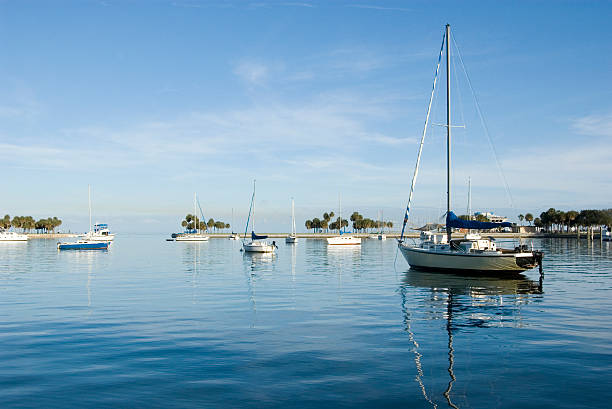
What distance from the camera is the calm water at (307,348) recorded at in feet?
42.4

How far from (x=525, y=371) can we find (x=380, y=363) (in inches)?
166

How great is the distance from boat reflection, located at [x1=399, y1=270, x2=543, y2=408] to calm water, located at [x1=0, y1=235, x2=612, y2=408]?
0.37 ft

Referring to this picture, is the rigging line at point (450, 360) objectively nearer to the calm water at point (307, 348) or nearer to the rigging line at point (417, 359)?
the calm water at point (307, 348)

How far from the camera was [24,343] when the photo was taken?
63.2 feet

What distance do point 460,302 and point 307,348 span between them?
49.6ft

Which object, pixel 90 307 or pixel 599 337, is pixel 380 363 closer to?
pixel 599 337

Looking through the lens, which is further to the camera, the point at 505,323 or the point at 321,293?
the point at 321,293

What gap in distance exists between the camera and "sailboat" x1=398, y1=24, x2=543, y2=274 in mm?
42719

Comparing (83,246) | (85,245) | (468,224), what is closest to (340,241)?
(85,245)

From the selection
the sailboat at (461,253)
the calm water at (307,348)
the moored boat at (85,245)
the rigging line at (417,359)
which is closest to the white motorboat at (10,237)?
the moored boat at (85,245)

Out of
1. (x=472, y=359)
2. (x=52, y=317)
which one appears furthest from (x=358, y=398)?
(x=52, y=317)

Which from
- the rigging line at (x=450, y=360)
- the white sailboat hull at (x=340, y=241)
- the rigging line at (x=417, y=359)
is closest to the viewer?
the rigging line at (x=450, y=360)

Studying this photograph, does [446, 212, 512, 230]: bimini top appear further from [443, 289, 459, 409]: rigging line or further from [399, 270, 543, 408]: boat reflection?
[443, 289, 459, 409]: rigging line

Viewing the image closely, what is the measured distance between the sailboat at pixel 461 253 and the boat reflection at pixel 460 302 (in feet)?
3.50
